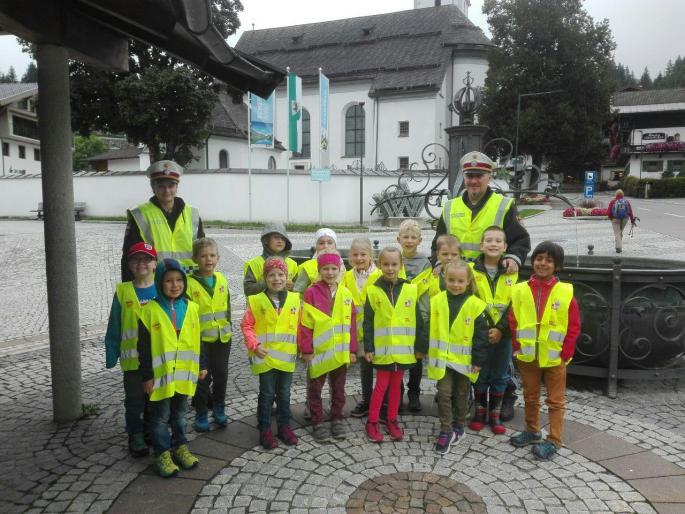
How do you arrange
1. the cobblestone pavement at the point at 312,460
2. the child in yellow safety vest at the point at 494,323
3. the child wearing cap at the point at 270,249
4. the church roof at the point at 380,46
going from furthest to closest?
1. the church roof at the point at 380,46
2. the child wearing cap at the point at 270,249
3. the child in yellow safety vest at the point at 494,323
4. the cobblestone pavement at the point at 312,460

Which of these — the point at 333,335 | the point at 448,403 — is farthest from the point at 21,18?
the point at 448,403

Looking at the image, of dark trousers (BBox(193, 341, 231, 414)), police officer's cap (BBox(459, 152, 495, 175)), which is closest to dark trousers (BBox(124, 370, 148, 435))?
dark trousers (BBox(193, 341, 231, 414))

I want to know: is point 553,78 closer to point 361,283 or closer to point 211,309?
point 361,283

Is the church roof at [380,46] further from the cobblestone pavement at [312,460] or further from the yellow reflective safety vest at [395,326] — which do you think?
the yellow reflective safety vest at [395,326]

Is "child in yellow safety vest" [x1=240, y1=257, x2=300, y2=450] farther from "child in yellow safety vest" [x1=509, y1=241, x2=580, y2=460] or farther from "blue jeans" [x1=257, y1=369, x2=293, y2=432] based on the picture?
"child in yellow safety vest" [x1=509, y1=241, x2=580, y2=460]

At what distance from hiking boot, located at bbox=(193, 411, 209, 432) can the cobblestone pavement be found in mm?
332

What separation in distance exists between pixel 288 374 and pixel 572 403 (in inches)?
97.0

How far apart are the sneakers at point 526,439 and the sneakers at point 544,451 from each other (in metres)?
0.17

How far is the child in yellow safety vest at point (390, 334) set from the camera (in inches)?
163

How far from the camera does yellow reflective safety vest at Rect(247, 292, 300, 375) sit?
4.00 meters

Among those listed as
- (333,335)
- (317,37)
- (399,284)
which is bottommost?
(333,335)

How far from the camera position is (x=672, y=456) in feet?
12.7

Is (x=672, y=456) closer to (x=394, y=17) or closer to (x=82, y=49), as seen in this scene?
(x=82, y=49)

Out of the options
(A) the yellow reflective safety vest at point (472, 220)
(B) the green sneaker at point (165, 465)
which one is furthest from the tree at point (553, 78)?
(B) the green sneaker at point (165, 465)
